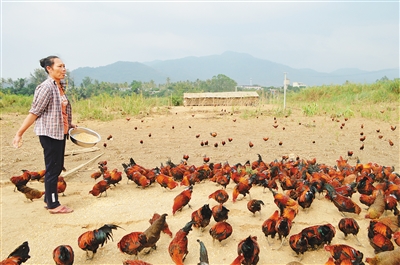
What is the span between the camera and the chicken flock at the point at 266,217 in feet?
10.2

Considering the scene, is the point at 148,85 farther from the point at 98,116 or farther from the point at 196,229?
the point at 196,229

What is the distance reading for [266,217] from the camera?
13.9 ft

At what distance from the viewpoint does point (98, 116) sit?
14664mm

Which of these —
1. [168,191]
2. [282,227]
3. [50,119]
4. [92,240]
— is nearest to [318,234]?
[282,227]

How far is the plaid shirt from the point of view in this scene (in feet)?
14.0

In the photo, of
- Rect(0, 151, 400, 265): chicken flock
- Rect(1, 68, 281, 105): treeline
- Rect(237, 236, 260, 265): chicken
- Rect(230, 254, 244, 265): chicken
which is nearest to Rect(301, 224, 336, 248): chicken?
Rect(0, 151, 400, 265): chicken flock

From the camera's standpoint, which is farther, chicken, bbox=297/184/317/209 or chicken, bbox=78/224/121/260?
chicken, bbox=297/184/317/209

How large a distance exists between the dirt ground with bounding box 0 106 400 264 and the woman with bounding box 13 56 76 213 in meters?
0.69

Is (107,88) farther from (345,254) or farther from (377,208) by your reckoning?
(345,254)

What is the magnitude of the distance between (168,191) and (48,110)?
7.62 ft

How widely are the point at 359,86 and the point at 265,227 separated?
25.4 metres

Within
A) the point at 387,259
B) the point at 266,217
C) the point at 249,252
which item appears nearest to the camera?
the point at 387,259

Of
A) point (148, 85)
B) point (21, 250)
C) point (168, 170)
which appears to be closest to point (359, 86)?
point (168, 170)

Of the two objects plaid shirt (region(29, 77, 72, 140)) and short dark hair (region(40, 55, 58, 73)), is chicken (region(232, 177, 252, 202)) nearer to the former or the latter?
plaid shirt (region(29, 77, 72, 140))
